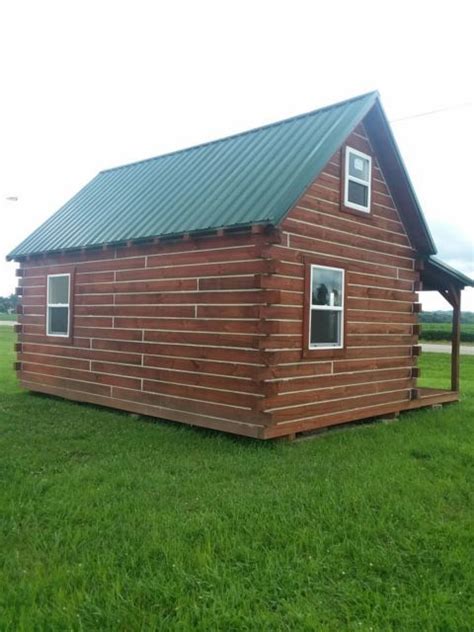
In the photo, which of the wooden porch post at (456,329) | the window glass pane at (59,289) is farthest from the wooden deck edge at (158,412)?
the wooden porch post at (456,329)

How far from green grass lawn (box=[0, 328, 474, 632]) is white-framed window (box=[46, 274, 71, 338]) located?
356cm

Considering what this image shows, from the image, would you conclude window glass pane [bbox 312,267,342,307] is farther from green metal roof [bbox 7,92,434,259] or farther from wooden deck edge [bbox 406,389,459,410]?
wooden deck edge [bbox 406,389,459,410]

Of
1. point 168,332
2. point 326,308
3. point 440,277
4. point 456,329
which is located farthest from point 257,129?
point 456,329

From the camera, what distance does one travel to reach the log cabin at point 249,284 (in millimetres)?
7867

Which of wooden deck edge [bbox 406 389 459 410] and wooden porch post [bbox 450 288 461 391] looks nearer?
wooden deck edge [bbox 406 389 459 410]

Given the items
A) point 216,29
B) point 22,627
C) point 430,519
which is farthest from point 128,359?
point 216,29

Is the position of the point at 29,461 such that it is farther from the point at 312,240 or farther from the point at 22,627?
the point at 312,240

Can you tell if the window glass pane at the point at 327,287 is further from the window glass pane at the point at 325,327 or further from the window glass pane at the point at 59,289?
the window glass pane at the point at 59,289

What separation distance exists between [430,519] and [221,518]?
5.98 feet

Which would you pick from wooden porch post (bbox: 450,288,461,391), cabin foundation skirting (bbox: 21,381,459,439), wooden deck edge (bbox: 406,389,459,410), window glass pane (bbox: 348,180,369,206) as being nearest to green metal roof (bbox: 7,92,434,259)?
window glass pane (bbox: 348,180,369,206)

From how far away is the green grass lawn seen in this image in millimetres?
3515

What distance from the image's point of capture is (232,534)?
15.1 ft

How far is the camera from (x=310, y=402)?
27.6 feet

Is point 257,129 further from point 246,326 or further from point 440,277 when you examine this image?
point 440,277
